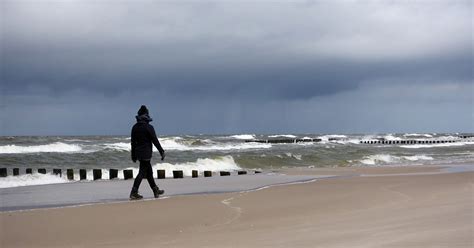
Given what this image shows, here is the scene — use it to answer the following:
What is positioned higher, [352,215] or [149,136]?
[149,136]

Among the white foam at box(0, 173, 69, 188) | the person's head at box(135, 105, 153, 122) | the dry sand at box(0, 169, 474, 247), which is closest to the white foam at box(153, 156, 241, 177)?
the white foam at box(0, 173, 69, 188)

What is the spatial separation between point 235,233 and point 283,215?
1729 millimetres

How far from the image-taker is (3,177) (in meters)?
18.4

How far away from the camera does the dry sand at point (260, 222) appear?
19.1ft

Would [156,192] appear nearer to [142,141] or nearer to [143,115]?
[142,141]

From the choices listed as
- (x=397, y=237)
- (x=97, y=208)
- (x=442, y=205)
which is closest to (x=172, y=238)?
(x=397, y=237)

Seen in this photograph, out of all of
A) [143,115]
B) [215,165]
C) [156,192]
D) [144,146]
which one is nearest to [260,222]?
[156,192]

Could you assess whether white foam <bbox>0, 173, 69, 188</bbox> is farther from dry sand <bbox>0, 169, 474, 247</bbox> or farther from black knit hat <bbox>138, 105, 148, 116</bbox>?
dry sand <bbox>0, 169, 474, 247</bbox>

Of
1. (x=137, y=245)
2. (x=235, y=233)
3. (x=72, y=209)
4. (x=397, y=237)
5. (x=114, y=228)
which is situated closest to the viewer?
(x=397, y=237)

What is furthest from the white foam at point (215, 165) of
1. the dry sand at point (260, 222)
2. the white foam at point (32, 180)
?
the dry sand at point (260, 222)

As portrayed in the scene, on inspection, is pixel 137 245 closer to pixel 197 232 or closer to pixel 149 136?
pixel 197 232

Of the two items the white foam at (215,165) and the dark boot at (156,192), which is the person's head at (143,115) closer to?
the dark boot at (156,192)

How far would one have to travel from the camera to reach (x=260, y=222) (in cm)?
736

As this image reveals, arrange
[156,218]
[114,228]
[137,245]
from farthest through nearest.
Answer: [156,218]
[114,228]
[137,245]
